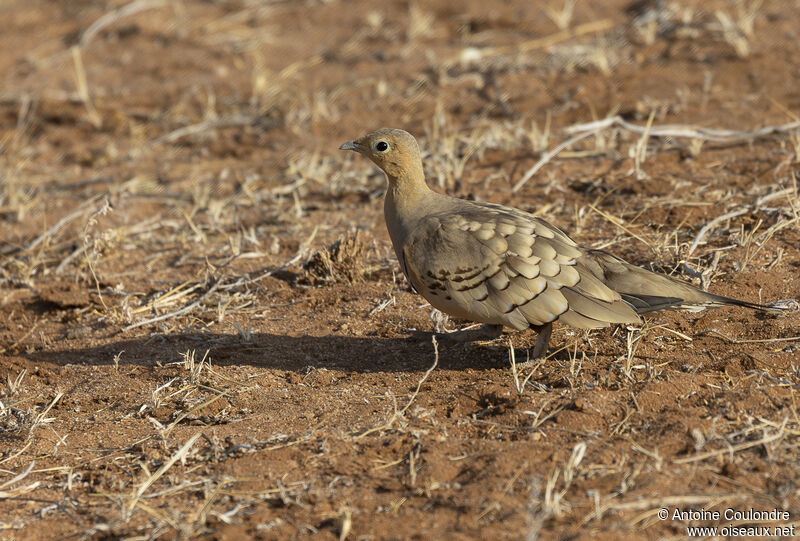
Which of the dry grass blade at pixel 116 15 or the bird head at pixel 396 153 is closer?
the bird head at pixel 396 153

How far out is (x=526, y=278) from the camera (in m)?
4.34

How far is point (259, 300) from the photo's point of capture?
19.3 feet

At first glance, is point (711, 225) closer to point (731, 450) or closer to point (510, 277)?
point (510, 277)

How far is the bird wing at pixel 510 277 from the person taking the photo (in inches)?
169

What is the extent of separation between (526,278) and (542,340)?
1.23ft

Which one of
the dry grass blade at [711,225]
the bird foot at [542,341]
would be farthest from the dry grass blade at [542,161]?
the bird foot at [542,341]

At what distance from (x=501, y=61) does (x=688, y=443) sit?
6.30m

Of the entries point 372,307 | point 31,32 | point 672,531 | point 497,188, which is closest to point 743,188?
point 497,188

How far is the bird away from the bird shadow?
41 centimetres

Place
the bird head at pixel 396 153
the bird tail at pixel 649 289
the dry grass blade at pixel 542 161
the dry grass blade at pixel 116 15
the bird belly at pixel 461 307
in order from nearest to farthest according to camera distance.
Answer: the bird tail at pixel 649 289 < the bird belly at pixel 461 307 < the bird head at pixel 396 153 < the dry grass blade at pixel 542 161 < the dry grass blade at pixel 116 15

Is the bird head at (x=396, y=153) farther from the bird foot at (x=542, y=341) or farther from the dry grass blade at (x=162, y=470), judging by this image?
the dry grass blade at (x=162, y=470)

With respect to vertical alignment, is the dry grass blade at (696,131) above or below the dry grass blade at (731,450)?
above

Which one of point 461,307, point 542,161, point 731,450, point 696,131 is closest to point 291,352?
point 461,307

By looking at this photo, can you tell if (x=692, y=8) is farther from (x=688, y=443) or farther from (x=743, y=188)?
(x=688, y=443)
